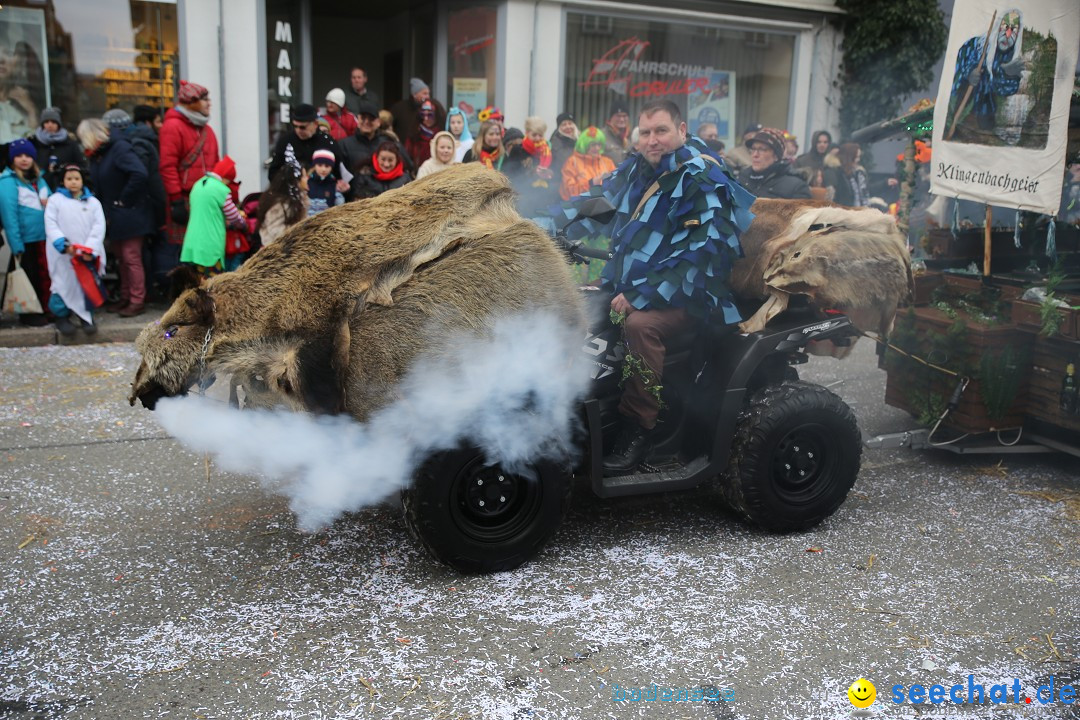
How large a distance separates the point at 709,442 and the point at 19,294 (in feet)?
21.6

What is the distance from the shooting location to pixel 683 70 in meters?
13.4

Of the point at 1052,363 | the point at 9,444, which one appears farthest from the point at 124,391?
the point at 1052,363

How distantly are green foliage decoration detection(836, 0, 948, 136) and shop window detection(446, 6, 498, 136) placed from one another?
554 cm

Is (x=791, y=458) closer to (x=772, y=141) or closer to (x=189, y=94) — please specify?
(x=772, y=141)

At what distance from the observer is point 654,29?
13.0m

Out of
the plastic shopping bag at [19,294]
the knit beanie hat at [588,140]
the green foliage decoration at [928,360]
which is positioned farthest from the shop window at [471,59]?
the green foliage decoration at [928,360]

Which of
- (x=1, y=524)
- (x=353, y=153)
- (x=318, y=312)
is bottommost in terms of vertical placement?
(x=1, y=524)

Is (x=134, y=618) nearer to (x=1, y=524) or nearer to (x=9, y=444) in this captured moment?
(x=1, y=524)

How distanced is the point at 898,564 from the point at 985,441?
5.52 ft

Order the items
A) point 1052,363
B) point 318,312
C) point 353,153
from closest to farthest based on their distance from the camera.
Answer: point 318,312 → point 1052,363 → point 353,153

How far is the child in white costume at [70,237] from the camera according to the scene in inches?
308

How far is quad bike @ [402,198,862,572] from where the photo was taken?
3.86 meters

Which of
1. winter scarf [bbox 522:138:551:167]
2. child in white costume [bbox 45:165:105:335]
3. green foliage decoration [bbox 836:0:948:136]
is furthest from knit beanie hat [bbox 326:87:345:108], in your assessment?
green foliage decoration [bbox 836:0:948:136]

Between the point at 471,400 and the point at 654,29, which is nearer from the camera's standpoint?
the point at 471,400
